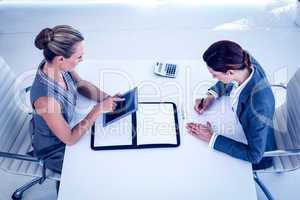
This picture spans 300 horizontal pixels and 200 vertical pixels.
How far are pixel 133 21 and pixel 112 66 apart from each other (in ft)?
5.15

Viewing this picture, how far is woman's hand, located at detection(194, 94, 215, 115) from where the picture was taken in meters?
1.82

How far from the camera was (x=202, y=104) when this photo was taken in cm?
183

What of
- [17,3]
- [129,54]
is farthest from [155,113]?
[17,3]

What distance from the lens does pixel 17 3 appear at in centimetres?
362

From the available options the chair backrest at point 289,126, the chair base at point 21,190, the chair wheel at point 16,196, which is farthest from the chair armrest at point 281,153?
the chair wheel at point 16,196

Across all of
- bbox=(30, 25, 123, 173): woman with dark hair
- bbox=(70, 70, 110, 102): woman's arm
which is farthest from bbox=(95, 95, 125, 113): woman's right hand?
bbox=(70, 70, 110, 102): woman's arm

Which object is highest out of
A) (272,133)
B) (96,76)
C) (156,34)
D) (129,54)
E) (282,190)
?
Result: (156,34)

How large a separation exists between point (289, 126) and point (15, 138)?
1469mm

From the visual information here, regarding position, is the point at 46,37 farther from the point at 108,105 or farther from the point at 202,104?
the point at 202,104

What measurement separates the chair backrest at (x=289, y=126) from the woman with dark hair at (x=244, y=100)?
30cm

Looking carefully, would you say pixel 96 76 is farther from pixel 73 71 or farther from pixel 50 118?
Answer: pixel 50 118

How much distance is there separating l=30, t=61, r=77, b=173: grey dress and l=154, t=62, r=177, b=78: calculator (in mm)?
451

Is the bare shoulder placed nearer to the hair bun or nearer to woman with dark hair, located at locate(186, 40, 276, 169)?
woman with dark hair, located at locate(186, 40, 276, 169)

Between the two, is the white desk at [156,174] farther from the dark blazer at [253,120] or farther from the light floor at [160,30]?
the light floor at [160,30]
